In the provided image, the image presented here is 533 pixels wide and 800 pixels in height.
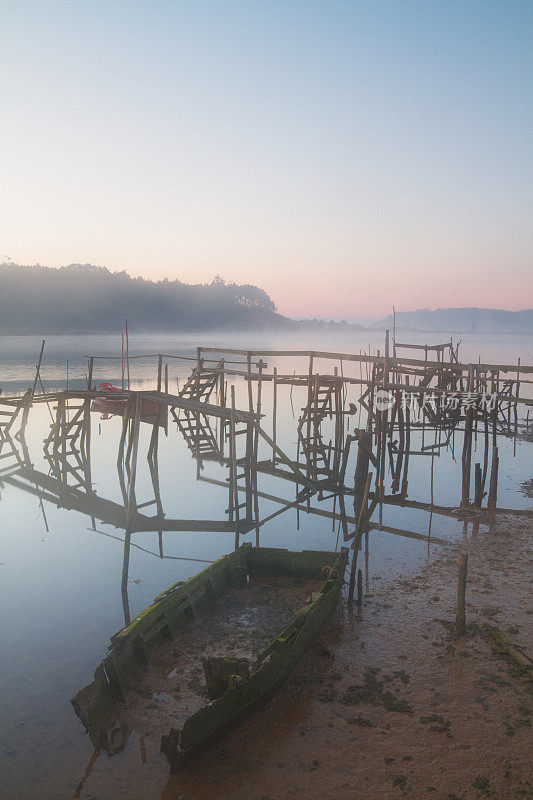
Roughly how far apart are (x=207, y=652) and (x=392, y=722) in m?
2.85

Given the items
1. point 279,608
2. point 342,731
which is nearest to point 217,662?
point 342,731

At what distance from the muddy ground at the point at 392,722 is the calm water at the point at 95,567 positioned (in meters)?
1.15

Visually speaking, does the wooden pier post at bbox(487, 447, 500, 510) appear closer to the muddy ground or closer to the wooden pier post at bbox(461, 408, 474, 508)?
the wooden pier post at bbox(461, 408, 474, 508)

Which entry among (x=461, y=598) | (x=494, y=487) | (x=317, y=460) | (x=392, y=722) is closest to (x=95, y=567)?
(x=392, y=722)

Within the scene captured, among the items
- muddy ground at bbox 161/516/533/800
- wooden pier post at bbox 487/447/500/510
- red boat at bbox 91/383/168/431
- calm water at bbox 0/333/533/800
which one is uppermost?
red boat at bbox 91/383/168/431

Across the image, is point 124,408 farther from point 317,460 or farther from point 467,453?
point 467,453

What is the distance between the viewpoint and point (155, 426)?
18.1 meters

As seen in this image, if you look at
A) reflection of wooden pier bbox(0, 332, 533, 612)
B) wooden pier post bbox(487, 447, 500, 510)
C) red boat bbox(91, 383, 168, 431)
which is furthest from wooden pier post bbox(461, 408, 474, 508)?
red boat bbox(91, 383, 168, 431)

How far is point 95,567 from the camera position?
11656 mm

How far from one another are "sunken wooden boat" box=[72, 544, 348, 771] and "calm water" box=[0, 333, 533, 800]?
1.70ft

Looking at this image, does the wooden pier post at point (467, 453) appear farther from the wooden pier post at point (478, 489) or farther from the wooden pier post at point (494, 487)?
the wooden pier post at point (494, 487)

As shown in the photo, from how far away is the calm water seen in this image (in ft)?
19.5

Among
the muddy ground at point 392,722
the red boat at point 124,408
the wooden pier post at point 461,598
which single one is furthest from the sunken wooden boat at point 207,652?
the red boat at point 124,408

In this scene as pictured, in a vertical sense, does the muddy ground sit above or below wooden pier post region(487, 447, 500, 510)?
below
